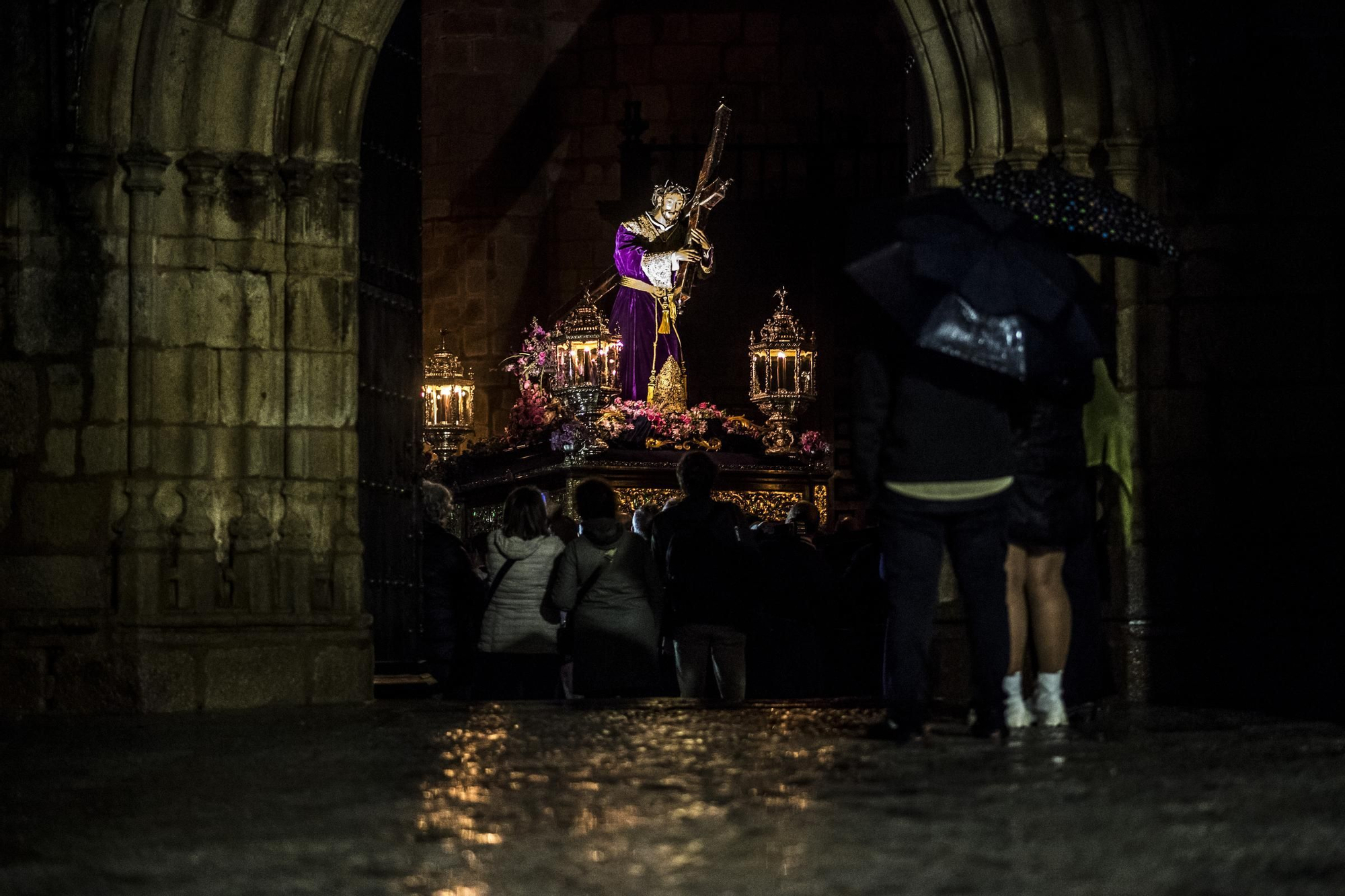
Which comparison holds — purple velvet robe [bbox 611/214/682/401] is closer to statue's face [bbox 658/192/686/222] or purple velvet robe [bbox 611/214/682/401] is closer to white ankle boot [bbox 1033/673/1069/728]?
statue's face [bbox 658/192/686/222]

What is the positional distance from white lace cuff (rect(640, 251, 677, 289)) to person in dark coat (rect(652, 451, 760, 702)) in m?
6.60

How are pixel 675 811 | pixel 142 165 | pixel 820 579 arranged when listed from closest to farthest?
pixel 675 811
pixel 142 165
pixel 820 579

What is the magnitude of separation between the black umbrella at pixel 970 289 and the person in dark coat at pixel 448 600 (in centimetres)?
357

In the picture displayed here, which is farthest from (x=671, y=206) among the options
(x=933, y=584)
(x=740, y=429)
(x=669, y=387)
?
(x=933, y=584)

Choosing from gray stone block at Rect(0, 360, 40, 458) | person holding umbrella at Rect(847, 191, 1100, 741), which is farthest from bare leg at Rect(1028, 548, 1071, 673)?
gray stone block at Rect(0, 360, 40, 458)

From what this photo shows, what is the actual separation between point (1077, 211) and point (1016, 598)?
112 cm

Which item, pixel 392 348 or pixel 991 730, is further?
pixel 392 348

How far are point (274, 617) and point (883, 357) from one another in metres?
3.66

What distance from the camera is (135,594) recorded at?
803 cm

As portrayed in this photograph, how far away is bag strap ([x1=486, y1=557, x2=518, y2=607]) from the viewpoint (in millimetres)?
7852

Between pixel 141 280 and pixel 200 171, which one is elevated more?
pixel 200 171

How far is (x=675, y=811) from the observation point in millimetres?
4047

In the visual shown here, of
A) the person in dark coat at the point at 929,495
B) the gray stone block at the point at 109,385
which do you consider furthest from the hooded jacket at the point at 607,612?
the person in dark coat at the point at 929,495

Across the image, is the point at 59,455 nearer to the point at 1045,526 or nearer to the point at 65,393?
the point at 65,393
